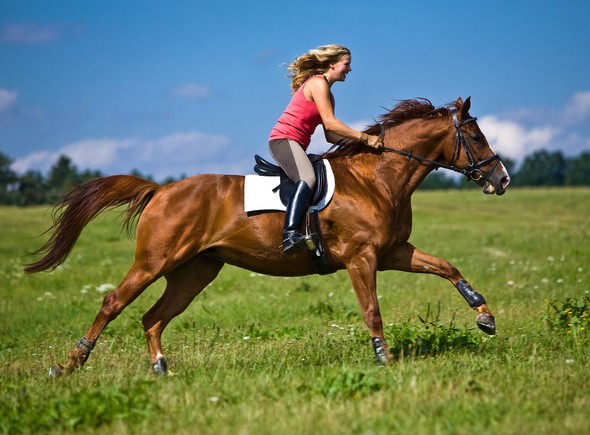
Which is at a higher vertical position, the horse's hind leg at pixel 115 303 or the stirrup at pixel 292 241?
the stirrup at pixel 292 241

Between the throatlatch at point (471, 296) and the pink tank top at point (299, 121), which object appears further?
the pink tank top at point (299, 121)

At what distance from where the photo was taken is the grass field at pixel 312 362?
5344 mm

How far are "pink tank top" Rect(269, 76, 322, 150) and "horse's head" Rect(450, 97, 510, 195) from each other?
154cm

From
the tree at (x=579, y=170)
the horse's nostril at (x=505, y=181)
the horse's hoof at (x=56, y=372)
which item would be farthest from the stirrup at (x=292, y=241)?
the tree at (x=579, y=170)

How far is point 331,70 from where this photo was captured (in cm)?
823

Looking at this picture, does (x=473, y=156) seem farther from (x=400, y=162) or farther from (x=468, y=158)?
(x=400, y=162)

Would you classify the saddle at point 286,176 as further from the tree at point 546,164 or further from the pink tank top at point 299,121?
A: the tree at point 546,164

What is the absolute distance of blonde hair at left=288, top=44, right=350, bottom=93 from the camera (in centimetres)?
821

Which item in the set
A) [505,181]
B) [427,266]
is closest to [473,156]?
[505,181]

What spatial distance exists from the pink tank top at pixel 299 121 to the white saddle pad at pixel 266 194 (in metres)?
0.43

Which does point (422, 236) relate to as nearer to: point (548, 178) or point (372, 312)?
point (372, 312)

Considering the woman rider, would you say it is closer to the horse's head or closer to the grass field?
the horse's head

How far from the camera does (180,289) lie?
8578 millimetres

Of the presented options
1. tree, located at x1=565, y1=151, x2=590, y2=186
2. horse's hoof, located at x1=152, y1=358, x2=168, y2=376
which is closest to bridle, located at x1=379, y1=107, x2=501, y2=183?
horse's hoof, located at x1=152, y1=358, x2=168, y2=376
